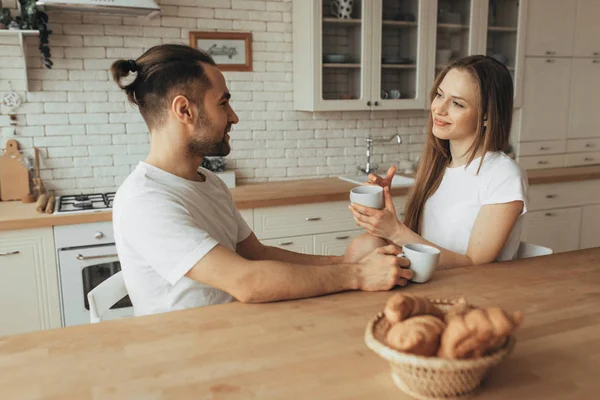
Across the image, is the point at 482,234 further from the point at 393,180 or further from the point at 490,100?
the point at 393,180

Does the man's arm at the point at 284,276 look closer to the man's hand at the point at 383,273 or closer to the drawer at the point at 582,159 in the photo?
the man's hand at the point at 383,273

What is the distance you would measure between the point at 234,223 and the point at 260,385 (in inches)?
37.2

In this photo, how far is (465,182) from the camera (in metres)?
2.03

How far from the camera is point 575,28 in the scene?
424 centimetres

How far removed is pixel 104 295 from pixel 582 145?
4.15 m

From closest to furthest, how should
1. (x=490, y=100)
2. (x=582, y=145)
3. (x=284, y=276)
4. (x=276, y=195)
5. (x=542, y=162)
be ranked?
(x=284, y=276) < (x=490, y=100) < (x=276, y=195) < (x=542, y=162) < (x=582, y=145)

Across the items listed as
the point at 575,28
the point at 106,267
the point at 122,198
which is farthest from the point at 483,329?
the point at 575,28

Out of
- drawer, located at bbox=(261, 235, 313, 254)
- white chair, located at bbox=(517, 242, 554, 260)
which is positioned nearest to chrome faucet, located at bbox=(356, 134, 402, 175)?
drawer, located at bbox=(261, 235, 313, 254)

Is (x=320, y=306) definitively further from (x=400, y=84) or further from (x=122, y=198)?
(x=400, y=84)

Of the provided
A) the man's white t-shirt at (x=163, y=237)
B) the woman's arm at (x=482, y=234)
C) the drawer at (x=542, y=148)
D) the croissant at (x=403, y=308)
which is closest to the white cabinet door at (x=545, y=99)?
the drawer at (x=542, y=148)

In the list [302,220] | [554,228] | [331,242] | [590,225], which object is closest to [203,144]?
[302,220]

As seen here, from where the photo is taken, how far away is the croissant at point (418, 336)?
882mm

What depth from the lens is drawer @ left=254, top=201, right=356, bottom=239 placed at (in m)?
3.24

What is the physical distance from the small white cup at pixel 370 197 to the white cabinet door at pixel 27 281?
6.03ft
